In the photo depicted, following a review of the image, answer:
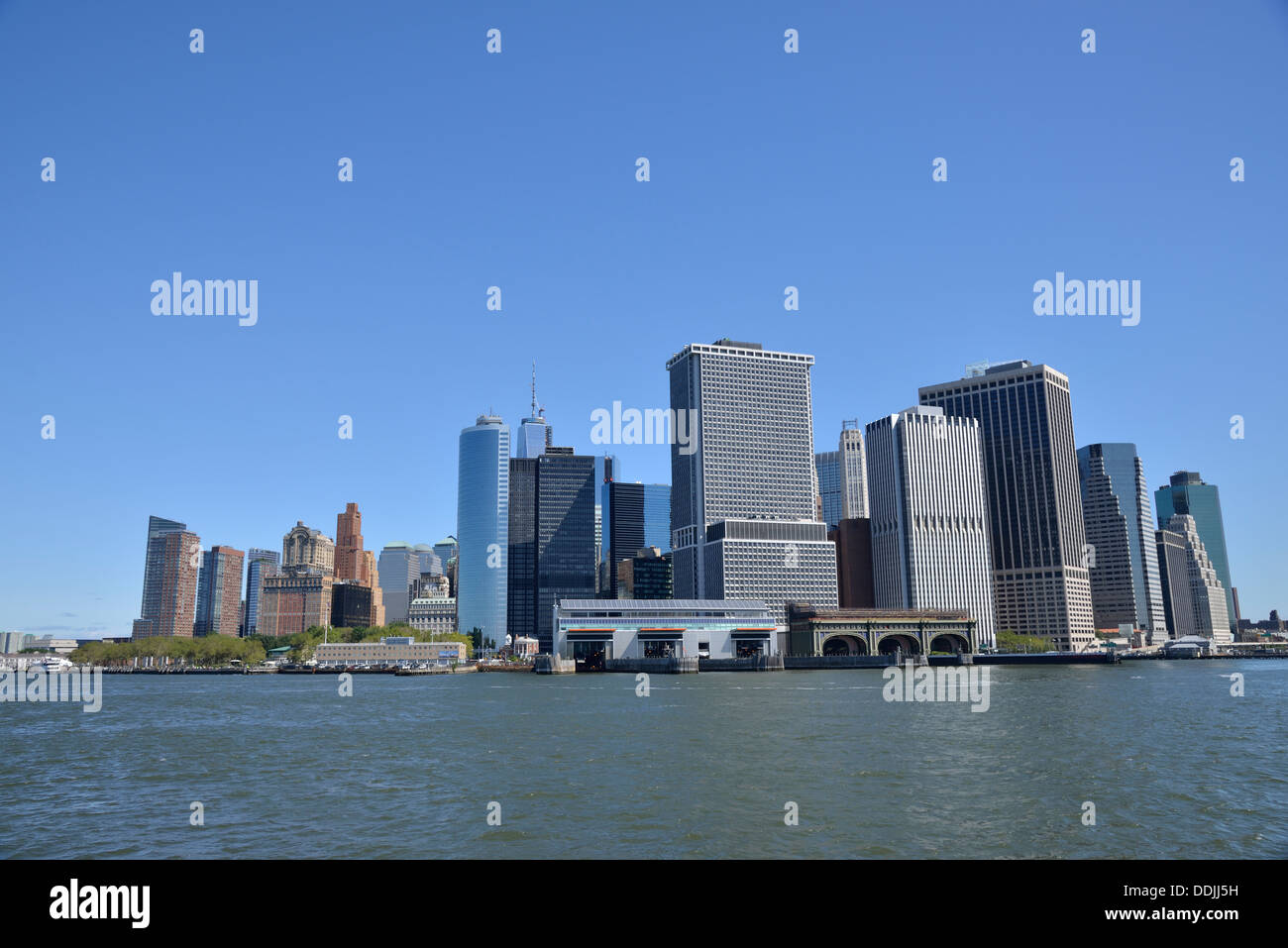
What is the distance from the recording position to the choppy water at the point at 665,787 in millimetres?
27047

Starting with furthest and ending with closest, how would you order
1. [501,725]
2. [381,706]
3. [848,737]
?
[381,706], [501,725], [848,737]

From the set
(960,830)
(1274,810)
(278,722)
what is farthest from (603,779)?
(278,722)

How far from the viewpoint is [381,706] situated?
99750 millimetres

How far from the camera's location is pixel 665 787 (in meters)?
36.8

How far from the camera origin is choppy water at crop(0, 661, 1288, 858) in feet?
88.7
